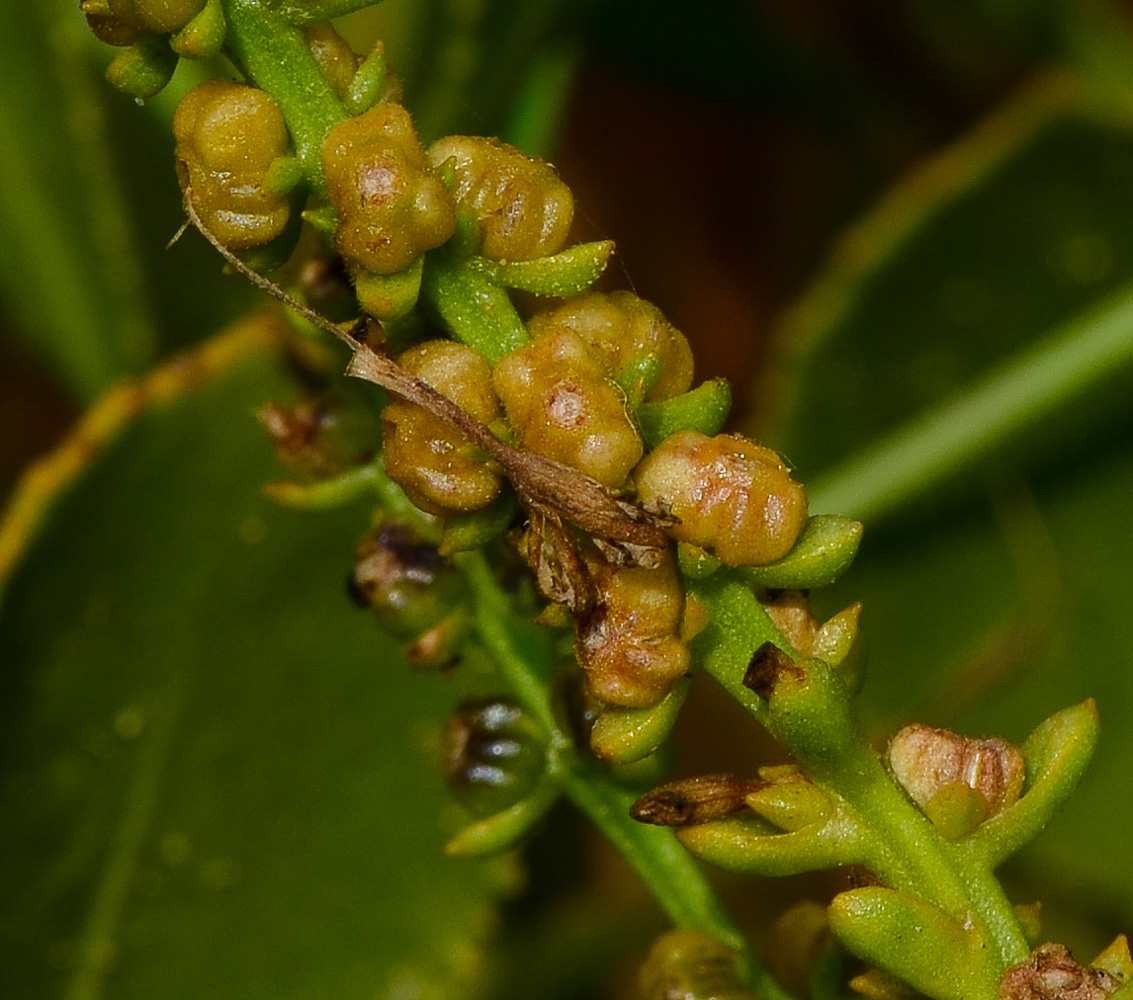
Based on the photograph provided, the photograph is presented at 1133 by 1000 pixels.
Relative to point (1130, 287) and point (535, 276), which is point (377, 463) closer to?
point (535, 276)

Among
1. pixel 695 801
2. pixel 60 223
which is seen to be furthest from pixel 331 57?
pixel 60 223

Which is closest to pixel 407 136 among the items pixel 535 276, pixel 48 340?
pixel 535 276

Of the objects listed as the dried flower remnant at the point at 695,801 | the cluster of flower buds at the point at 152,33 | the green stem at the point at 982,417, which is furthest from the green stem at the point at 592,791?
the green stem at the point at 982,417

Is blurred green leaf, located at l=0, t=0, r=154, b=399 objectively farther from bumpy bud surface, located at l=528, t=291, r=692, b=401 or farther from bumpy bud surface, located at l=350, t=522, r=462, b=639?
bumpy bud surface, located at l=528, t=291, r=692, b=401

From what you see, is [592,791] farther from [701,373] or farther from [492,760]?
[701,373]

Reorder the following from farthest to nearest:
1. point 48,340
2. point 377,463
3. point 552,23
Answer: point 48,340
point 552,23
point 377,463

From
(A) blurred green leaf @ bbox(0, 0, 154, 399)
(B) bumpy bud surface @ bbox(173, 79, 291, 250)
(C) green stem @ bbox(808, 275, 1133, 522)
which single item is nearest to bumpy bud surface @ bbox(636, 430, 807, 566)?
(B) bumpy bud surface @ bbox(173, 79, 291, 250)
